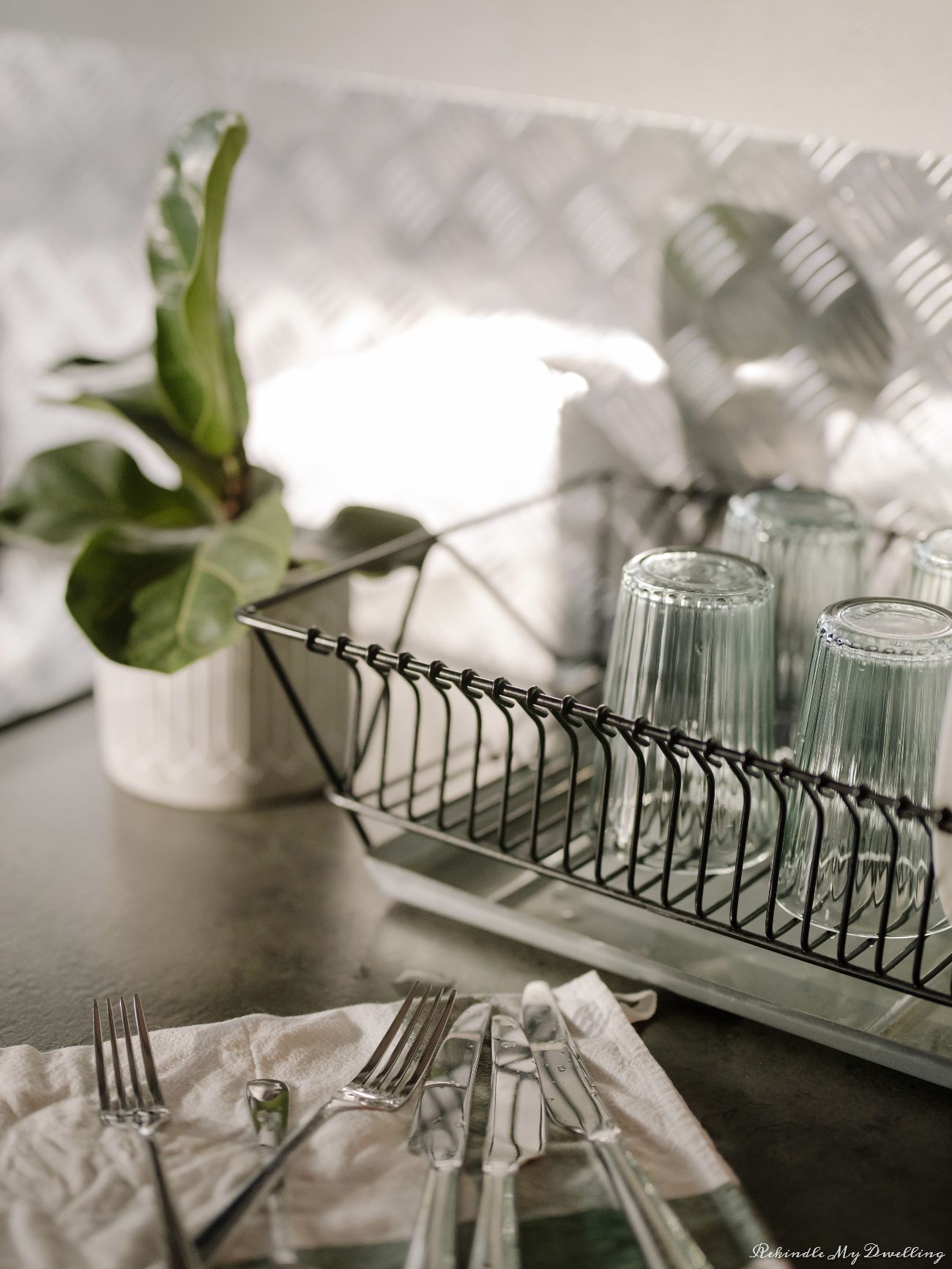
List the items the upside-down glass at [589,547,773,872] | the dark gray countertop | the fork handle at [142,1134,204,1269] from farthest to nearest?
the upside-down glass at [589,547,773,872], the dark gray countertop, the fork handle at [142,1134,204,1269]

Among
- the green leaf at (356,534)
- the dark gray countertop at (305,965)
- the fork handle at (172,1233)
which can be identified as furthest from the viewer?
the green leaf at (356,534)

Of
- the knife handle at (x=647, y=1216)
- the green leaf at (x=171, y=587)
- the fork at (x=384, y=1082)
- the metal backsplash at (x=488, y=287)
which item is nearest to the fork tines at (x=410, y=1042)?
the fork at (x=384, y=1082)

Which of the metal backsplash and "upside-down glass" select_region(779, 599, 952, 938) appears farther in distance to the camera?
the metal backsplash

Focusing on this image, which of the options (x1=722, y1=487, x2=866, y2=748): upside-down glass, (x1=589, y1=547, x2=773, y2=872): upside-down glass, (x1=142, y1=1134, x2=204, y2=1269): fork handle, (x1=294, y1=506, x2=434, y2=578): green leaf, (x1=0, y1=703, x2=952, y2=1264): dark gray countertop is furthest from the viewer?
(x1=294, y1=506, x2=434, y2=578): green leaf

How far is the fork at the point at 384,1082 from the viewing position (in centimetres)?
52

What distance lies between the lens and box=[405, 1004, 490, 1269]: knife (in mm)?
506

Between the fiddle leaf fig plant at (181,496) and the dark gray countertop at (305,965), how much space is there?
0.57ft

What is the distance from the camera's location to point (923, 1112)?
0.64m

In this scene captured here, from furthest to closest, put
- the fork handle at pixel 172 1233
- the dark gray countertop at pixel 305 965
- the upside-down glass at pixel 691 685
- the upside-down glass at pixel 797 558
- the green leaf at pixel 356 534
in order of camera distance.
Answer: the green leaf at pixel 356 534, the upside-down glass at pixel 797 558, the upside-down glass at pixel 691 685, the dark gray countertop at pixel 305 965, the fork handle at pixel 172 1233

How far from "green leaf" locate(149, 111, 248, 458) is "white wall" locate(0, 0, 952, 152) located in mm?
280

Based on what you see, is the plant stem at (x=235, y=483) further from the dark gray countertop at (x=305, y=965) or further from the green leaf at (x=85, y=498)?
the dark gray countertop at (x=305, y=965)

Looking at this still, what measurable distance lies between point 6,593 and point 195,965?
68 centimetres

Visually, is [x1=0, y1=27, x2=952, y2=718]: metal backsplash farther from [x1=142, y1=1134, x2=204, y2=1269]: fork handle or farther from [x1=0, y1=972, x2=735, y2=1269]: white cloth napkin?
[x1=142, y1=1134, x2=204, y2=1269]: fork handle

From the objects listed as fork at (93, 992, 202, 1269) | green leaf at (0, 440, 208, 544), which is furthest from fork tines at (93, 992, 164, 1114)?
green leaf at (0, 440, 208, 544)
